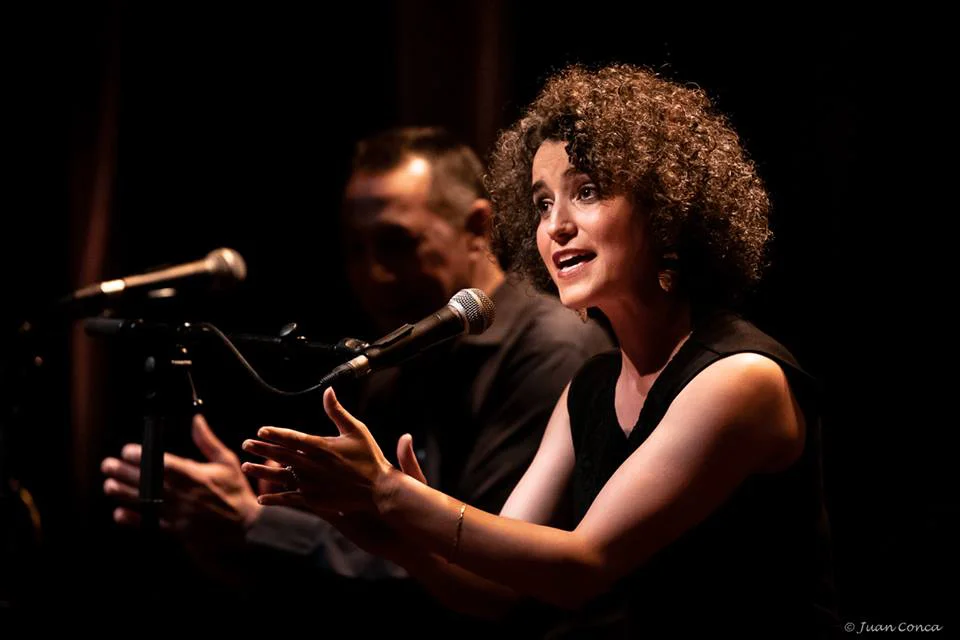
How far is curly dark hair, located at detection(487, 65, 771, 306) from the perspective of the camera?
2082 mm

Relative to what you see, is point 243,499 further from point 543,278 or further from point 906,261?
point 906,261

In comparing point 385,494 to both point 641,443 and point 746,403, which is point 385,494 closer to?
point 641,443

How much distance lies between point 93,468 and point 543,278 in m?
2.69

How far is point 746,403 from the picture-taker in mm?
1884

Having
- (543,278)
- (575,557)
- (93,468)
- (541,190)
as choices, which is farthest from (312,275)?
(575,557)

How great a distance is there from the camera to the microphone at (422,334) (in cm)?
171

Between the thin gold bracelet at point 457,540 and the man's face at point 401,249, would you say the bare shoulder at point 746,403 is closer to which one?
the thin gold bracelet at point 457,540

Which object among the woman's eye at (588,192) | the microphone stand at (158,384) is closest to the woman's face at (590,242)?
the woman's eye at (588,192)

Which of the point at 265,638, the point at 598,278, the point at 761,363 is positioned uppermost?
the point at 598,278

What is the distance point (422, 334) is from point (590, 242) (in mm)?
439

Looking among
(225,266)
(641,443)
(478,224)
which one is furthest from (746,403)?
(478,224)

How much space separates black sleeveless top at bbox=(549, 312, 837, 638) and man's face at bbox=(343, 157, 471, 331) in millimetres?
1337

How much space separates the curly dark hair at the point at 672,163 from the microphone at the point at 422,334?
15.5 inches

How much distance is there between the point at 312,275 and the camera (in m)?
4.23
